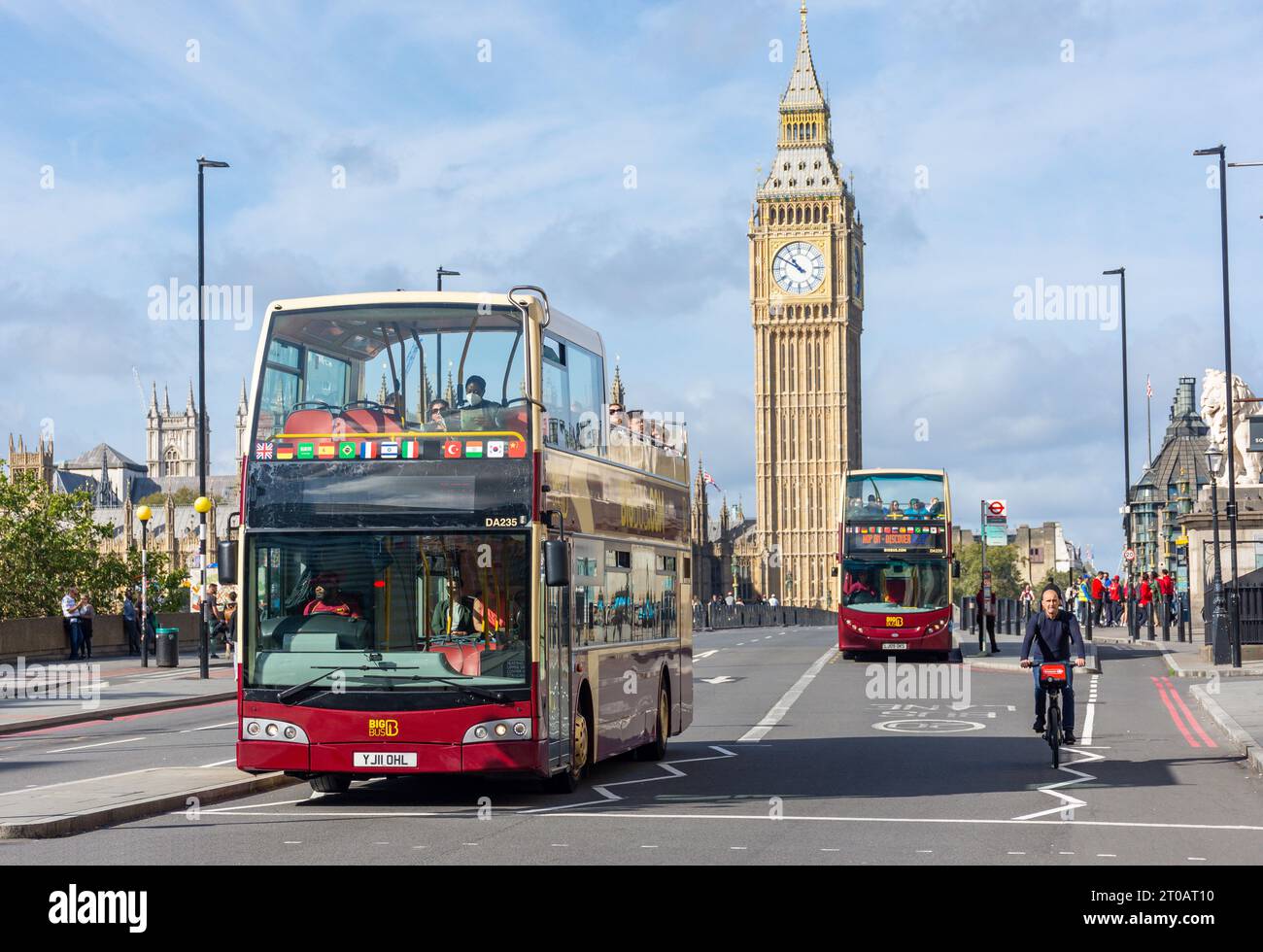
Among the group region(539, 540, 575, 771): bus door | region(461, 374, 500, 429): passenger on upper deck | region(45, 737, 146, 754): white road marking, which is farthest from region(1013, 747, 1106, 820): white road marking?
region(45, 737, 146, 754): white road marking

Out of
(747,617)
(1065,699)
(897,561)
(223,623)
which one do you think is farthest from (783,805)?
(747,617)

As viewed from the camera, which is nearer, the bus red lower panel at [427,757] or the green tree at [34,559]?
the bus red lower panel at [427,757]

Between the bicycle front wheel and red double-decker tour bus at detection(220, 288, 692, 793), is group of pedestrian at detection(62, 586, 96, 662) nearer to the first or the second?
the bicycle front wheel

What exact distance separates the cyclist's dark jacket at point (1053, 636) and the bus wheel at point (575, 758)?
4.84m

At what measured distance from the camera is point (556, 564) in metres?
13.0

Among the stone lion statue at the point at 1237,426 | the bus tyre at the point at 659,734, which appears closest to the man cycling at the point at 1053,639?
the bus tyre at the point at 659,734

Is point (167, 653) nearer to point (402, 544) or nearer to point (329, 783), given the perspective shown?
point (329, 783)

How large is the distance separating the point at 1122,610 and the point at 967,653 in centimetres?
2422

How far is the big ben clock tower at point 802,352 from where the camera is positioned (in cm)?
14350

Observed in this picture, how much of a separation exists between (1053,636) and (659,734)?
3.95 metres

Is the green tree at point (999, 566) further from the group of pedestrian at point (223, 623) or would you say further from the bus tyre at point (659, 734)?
the bus tyre at point (659, 734)
